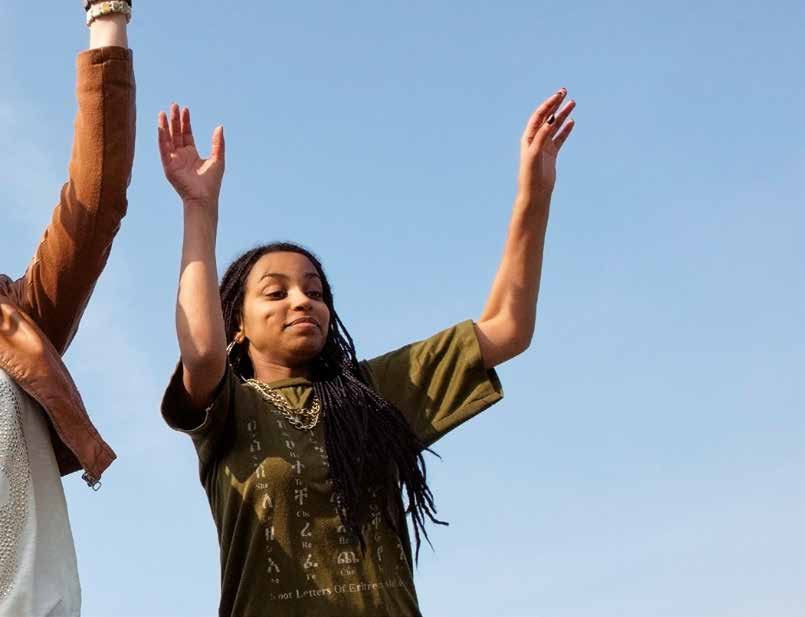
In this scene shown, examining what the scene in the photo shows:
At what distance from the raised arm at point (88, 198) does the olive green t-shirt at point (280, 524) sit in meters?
0.55

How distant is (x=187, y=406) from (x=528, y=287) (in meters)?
1.42

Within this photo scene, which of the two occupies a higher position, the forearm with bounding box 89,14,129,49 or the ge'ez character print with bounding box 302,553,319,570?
the forearm with bounding box 89,14,129,49

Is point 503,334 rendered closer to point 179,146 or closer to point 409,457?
point 409,457

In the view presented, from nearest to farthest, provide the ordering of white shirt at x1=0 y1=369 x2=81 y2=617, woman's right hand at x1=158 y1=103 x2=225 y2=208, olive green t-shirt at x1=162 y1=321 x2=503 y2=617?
white shirt at x1=0 y1=369 x2=81 y2=617, olive green t-shirt at x1=162 y1=321 x2=503 y2=617, woman's right hand at x1=158 y1=103 x2=225 y2=208

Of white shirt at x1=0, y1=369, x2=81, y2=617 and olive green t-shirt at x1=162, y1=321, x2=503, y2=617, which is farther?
olive green t-shirt at x1=162, y1=321, x2=503, y2=617

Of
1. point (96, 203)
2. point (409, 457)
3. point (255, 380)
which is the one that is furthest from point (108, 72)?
point (409, 457)

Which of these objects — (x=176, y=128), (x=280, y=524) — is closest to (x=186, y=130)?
(x=176, y=128)

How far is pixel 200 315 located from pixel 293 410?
23.5 inches

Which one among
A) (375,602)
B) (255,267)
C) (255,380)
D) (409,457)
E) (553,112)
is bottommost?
(375,602)

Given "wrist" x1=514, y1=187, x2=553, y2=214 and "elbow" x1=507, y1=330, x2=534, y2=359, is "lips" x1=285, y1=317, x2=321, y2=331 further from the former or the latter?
"wrist" x1=514, y1=187, x2=553, y2=214

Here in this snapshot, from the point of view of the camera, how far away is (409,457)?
4.80 metres

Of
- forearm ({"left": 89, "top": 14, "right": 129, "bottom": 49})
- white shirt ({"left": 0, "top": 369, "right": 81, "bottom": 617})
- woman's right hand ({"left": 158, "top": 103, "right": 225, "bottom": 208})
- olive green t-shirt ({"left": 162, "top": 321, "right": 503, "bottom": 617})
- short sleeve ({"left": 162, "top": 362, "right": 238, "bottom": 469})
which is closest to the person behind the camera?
white shirt ({"left": 0, "top": 369, "right": 81, "bottom": 617})

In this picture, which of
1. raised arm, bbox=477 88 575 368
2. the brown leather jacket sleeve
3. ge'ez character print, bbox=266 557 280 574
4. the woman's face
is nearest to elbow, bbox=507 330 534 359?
raised arm, bbox=477 88 575 368

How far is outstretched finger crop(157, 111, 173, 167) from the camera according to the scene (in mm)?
4762
